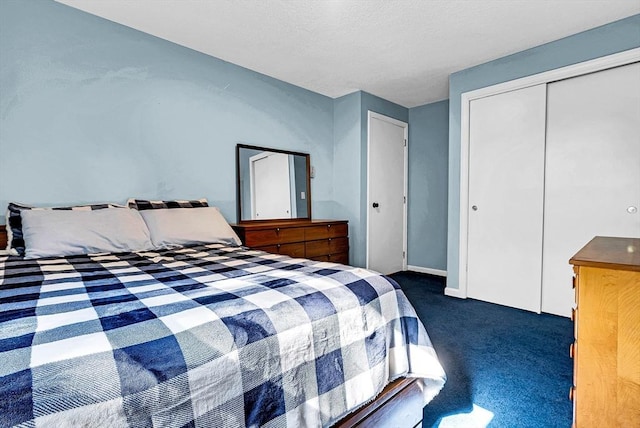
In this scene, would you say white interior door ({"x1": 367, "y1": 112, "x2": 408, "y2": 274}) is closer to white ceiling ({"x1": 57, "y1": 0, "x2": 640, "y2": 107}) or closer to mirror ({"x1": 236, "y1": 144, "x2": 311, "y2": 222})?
mirror ({"x1": 236, "y1": 144, "x2": 311, "y2": 222})

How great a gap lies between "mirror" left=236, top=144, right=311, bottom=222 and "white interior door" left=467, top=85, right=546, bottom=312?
1.79 meters

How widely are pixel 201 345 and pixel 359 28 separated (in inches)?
99.9

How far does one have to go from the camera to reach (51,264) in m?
1.51

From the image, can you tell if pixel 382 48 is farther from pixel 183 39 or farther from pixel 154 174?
pixel 154 174

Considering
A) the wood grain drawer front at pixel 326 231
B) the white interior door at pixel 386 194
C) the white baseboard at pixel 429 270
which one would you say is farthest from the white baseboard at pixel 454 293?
the wood grain drawer front at pixel 326 231

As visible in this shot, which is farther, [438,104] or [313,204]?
[438,104]

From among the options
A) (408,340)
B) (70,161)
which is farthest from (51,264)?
(408,340)

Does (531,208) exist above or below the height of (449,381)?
above

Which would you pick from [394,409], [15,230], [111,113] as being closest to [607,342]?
[394,409]

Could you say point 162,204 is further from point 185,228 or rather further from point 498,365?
point 498,365

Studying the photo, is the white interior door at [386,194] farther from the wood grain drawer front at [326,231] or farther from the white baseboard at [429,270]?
the wood grain drawer front at [326,231]

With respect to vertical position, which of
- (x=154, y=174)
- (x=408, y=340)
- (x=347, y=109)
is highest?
(x=347, y=109)

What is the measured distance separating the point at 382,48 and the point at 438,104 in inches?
67.3

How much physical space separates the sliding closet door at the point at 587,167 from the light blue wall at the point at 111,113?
2.71m
